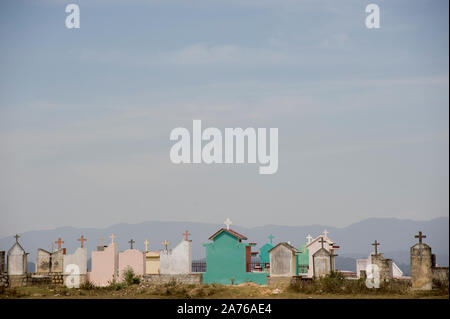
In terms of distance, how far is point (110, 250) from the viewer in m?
29.2

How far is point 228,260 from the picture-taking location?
28.6 m

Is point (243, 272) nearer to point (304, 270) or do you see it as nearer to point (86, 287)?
point (304, 270)

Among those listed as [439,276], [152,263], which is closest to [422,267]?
[439,276]

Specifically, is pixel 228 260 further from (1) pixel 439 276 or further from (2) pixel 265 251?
(1) pixel 439 276

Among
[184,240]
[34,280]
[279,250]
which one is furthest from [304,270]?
[34,280]

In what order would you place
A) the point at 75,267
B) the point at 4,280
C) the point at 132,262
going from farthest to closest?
the point at 75,267 → the point at 132,262 → the point at 4,280

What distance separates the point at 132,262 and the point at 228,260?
417 centimetres

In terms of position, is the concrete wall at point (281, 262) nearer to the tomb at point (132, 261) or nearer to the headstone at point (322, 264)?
the headstone at point (322, 264)

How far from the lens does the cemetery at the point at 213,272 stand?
2641 cm

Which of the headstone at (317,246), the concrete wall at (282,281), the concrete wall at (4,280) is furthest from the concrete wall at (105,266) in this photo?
the headstone at (317,246)

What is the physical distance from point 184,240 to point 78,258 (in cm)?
484

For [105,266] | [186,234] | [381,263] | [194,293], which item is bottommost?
[194,293]

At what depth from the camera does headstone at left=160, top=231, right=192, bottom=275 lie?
28656 millimetres

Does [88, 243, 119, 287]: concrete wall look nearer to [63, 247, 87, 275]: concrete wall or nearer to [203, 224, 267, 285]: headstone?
[63, 247, 87, 275]: concrete wall
